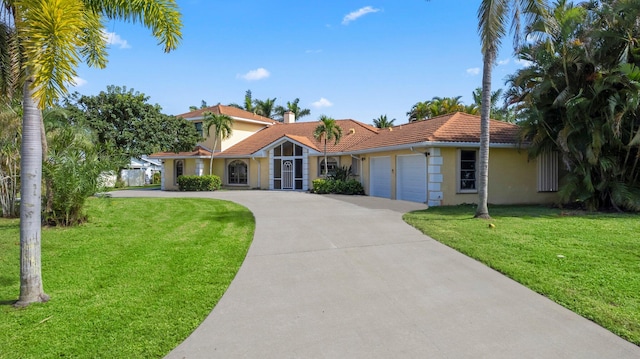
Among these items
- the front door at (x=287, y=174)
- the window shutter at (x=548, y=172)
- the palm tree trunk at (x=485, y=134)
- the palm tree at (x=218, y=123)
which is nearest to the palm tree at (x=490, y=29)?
the palm tree trunk at (x=485, y=134)

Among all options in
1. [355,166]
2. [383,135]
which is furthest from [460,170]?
[355,166]

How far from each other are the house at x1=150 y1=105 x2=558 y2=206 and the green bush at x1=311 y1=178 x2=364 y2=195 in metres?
0.59

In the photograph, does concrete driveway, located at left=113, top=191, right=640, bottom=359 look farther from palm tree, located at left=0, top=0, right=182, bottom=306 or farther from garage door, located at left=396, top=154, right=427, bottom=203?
garage door, located at left=396, top=154, right=427, bottom=203

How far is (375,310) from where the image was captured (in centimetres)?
445

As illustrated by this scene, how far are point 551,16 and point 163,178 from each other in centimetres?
2828

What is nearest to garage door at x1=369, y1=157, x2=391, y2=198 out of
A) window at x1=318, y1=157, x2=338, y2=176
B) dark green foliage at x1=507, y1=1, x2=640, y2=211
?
window at x1=318, y1=157, x2=338, y2=176

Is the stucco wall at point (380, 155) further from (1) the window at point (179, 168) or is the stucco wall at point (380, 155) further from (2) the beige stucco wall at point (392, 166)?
(1) the window at point (179, 168)

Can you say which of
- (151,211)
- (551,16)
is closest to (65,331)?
(151,211)

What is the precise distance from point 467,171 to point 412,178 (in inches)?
96.8

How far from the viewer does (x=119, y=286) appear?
5.21m

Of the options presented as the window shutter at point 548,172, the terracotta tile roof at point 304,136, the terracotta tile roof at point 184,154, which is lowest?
the window shutter at point 548,172

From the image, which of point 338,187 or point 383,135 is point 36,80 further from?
point 383,135

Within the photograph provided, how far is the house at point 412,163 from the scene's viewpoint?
1498cm

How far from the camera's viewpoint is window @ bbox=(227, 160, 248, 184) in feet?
93.7
